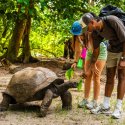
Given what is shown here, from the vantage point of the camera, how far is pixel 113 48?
6504 millimetres

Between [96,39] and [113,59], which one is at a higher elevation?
[96,39]

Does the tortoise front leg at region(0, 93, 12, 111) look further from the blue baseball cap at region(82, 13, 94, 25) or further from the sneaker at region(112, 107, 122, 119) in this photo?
the blue baseball cap at region(82, 13, 94, 25)

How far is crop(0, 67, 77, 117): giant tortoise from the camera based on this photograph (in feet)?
21.8

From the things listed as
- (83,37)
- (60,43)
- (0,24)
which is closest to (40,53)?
(60,43)

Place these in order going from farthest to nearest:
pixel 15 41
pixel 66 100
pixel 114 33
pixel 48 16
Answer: pixel 48 16
pixel 15 41
pixel 66 100
pixel 114 33

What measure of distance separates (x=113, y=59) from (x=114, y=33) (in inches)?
20.6

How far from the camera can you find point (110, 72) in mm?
6719

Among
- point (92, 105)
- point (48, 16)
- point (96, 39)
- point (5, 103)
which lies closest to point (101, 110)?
point (92, 105)

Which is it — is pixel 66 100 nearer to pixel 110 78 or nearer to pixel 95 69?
pixel 95 69

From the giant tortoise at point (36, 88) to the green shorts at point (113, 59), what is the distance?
68 centimetres

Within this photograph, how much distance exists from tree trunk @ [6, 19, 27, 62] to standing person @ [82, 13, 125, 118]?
31.5ft

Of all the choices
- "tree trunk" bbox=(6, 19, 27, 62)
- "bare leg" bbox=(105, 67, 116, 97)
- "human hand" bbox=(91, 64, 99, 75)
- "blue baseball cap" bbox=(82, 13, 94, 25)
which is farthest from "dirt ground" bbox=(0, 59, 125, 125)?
"tree trunk" bbox=(6, 19, 27, 62)

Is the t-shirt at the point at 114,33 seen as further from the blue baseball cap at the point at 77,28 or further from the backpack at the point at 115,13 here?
the blue baseball cap at the point at 77,28

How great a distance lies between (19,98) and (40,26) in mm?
14508
